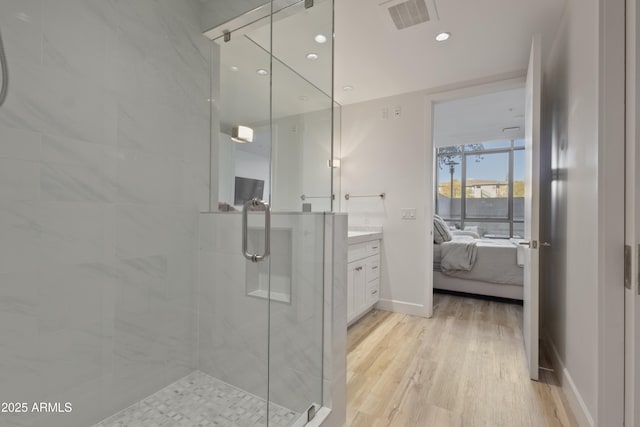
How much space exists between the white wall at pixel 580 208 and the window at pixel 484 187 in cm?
483

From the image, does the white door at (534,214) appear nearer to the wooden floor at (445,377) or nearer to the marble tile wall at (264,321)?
the wooden floor at (445,377)

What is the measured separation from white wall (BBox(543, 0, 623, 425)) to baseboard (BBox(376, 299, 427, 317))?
44.0 inches

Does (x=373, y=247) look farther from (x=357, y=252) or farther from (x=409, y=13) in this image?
(x=409, y=13)

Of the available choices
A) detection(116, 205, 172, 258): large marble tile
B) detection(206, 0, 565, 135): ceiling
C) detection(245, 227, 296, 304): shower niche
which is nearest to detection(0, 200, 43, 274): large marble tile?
detection(116, 205, 172, 258): large marble tile

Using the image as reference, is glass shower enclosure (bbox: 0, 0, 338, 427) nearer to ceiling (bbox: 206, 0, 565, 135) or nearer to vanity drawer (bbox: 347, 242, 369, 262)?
ceiling (bbox: 206, 0, 565, 135)

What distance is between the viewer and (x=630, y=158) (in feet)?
3.37

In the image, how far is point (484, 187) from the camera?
678 centimetres

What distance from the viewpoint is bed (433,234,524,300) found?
3506mm

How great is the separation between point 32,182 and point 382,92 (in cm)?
299

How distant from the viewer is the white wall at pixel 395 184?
3.11m

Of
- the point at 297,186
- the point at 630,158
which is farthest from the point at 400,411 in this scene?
the point at 630,158

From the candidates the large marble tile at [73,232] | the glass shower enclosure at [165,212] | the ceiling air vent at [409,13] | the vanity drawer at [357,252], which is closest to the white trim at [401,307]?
the vanity drawer at [357,252]

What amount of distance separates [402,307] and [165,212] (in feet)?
8.40

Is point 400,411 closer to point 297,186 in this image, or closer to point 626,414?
point 626,414
